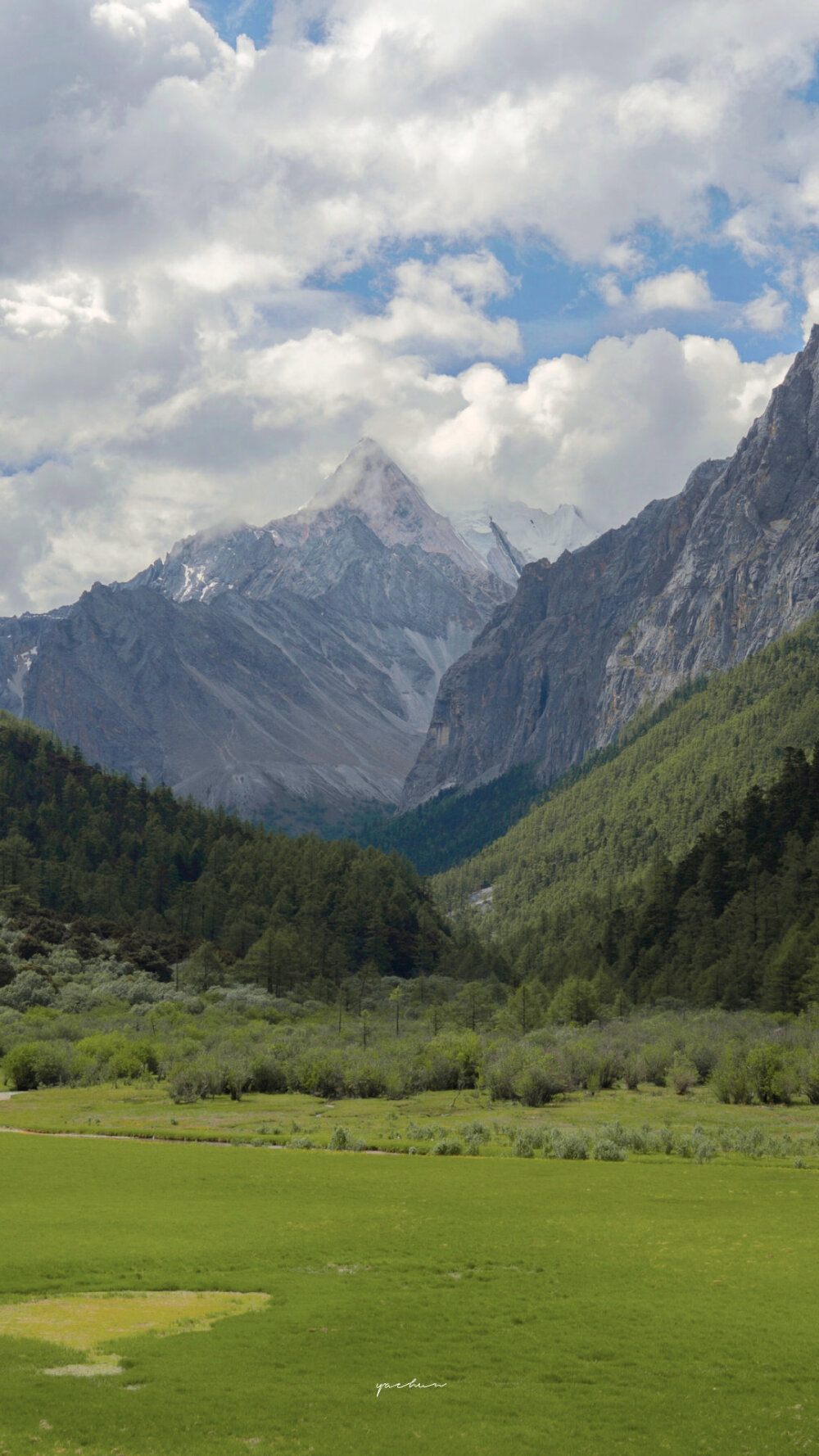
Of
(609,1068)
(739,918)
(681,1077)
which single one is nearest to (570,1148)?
(681,1077)

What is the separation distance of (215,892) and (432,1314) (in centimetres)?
15741

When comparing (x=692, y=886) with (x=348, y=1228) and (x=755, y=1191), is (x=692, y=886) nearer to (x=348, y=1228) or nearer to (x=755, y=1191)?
(x=755, y=1191)

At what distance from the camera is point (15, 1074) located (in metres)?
89.2

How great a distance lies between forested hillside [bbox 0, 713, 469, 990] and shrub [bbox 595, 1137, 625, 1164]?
325 ft

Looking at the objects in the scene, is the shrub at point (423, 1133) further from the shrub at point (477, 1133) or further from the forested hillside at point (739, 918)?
the forested hillside at point (739, 918)

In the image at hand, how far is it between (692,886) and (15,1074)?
9440 cm

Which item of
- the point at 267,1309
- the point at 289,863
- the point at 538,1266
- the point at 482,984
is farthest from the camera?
the point at 289,863

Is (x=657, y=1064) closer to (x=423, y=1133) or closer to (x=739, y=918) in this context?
(x=423, y=1133)

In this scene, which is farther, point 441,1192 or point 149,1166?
point 149,1166

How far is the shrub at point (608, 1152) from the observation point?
171 ft

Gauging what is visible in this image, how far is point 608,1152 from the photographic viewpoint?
52.4 metres

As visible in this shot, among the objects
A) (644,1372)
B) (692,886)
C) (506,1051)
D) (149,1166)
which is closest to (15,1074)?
(506,1051)

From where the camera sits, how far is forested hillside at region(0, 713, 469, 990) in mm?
158875

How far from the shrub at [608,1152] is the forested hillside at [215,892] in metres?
99.2
